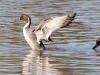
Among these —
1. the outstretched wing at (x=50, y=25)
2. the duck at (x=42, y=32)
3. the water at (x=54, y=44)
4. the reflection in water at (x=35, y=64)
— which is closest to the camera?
the reflection in water at (x=35, y=64)

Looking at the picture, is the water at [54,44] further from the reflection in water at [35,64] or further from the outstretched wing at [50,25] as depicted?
the outstretched wing at [50,25]

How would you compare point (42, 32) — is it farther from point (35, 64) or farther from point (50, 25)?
point (35, 64)

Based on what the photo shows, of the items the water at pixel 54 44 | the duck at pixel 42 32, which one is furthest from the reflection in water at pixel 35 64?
the duck at pixel 42 32

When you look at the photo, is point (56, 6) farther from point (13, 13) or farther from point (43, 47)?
point (43, 47)

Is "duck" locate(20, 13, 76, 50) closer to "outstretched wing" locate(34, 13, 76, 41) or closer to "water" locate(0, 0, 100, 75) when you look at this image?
"outstretched wing" locate(34, 13, 76, 41)

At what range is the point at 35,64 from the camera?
1105 centimetres

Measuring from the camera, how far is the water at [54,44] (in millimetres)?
10477

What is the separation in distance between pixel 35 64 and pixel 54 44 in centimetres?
295

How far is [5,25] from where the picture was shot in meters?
16.7

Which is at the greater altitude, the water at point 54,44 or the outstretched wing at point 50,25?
the outstretched wing at point 50,25

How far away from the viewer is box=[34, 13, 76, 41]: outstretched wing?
1297cm

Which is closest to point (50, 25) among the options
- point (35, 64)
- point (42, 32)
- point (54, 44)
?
point (42, 32)

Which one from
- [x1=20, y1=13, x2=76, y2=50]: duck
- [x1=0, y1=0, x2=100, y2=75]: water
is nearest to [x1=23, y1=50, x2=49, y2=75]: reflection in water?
[x1=0, y1=0, x2=100, y2=75]: water

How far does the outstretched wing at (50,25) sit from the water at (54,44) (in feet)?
1.11
